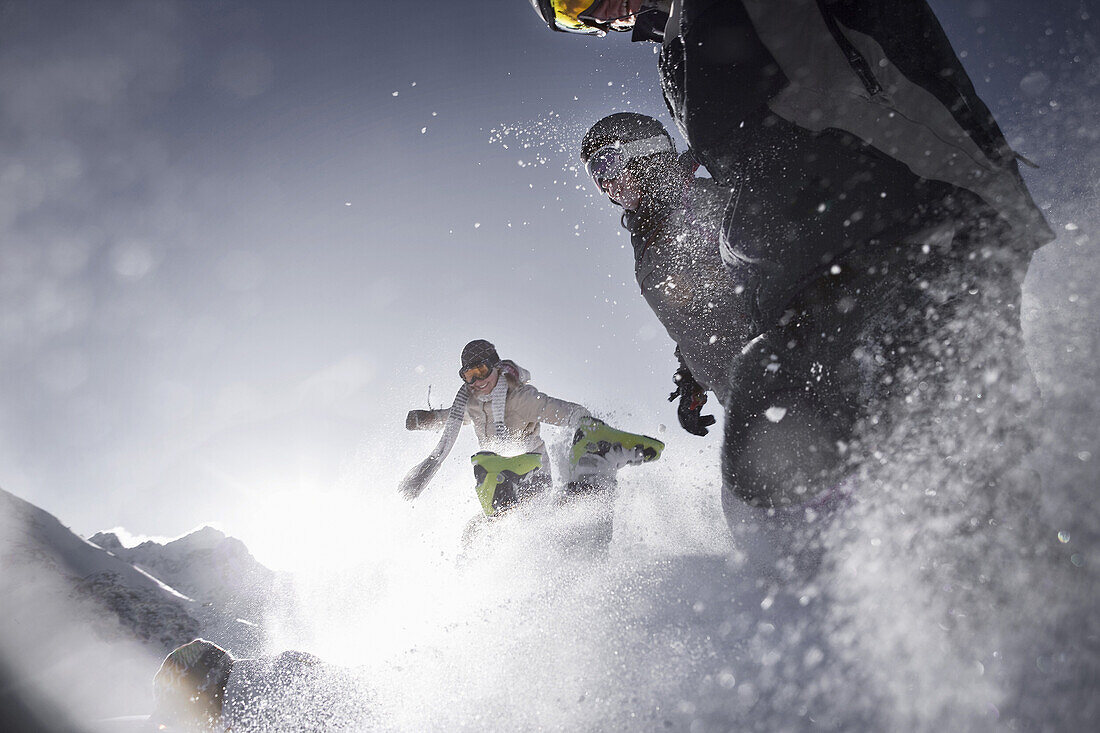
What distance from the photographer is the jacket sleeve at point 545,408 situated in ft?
11.5

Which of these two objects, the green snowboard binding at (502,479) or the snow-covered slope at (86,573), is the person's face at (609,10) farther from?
the snow-covered slope at (86,573)

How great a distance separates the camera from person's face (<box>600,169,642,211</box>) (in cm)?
227

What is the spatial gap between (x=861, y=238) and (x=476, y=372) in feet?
9.63

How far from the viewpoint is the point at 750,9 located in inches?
46.4

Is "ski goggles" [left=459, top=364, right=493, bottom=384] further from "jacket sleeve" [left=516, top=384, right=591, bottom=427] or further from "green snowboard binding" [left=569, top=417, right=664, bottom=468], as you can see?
"green snowboard binding" [left=569, top=417, right=664, bottom=468]

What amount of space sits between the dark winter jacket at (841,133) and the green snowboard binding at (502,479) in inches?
85.7

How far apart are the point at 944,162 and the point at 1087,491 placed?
2.45 ft

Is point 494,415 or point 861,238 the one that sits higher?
point 861,238

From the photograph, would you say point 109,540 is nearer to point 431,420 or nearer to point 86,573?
point 86,573

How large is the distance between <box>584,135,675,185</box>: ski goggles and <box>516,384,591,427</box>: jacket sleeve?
1707mm

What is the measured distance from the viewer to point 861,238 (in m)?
1.10

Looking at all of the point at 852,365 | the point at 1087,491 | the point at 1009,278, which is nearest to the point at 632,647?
the point at 852,365

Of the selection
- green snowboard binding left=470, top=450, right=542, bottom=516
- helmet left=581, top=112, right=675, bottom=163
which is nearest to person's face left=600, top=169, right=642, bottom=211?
helmet left=581, top=112, right=675, bottom=163

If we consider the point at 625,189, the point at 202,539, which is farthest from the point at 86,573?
the point at 202,539
